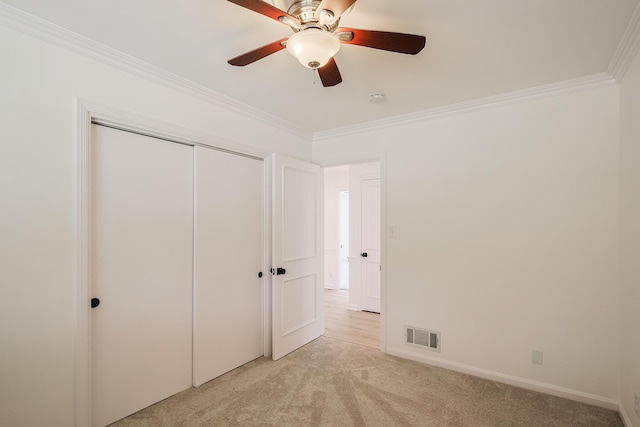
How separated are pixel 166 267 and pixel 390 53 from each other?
2.27 m

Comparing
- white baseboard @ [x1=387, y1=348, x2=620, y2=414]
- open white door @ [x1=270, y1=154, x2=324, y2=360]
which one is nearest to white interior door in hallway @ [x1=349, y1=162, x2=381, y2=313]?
open white door @ [x1=270, y1=154, x2=324, y2=360]

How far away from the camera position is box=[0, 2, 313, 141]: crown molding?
166cm

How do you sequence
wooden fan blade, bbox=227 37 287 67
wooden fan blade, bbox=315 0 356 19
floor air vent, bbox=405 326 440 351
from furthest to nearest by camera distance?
floor air vent, bbox=405 326 440 351, wooden fan blade, bbox=227 37 287 67, wooden fan blade, bbox=315 0 356 19

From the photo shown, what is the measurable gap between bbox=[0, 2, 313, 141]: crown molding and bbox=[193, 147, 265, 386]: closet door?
0.46m

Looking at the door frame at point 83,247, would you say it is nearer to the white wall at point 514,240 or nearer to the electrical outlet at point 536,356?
the white wall at point 514,240

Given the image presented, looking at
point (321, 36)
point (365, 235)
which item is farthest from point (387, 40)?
point (365, 235)

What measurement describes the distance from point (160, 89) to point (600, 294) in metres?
3.69

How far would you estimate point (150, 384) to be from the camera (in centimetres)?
229

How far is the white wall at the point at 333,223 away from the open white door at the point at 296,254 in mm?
2771

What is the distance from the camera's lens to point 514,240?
2633 millimetres

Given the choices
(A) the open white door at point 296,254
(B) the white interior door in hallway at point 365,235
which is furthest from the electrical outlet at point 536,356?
(B) the white interior door in hallway at point 365,235

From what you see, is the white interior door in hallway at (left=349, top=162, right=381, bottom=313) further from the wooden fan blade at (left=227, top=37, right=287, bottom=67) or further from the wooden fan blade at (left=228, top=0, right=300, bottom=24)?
the wooden fan blade at (left=228, top=0, right=300, bottom=24)

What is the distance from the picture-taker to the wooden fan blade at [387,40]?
1399 millimetres

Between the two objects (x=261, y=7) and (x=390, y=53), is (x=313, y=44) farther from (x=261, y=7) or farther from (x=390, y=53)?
(x=390, y=53)
